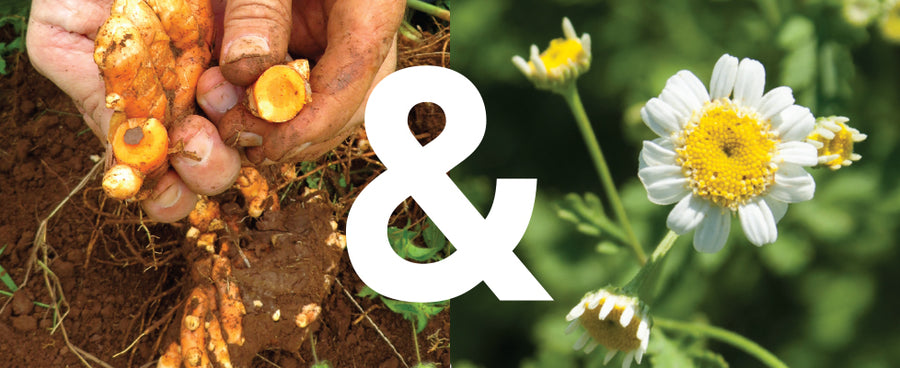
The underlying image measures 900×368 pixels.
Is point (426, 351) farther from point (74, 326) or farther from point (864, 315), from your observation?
point (864, 315)

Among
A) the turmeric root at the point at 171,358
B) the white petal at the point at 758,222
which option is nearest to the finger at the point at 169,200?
the turmeric root at the point at 171,358

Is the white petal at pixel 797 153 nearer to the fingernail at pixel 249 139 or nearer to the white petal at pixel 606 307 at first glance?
the white petal at pixel 606 307

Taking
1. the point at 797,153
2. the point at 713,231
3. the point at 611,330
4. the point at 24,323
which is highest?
the point at 797,153

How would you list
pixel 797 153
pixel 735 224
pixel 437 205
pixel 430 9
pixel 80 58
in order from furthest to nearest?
pixel 430 9, pixel 437 205, pixel 80 58, pixel 735 224, pixel 797 153

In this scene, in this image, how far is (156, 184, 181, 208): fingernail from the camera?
1092 millimetres

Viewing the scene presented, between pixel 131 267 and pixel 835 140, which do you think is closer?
pixel 835 140

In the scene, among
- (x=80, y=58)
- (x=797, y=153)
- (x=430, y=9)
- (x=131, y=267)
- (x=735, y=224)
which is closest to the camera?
(x=797, y=153)

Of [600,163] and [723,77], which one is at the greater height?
[723,77]

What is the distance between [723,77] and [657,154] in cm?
12

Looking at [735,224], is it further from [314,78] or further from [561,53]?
[314,78]

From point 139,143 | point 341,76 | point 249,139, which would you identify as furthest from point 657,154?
point 139,143

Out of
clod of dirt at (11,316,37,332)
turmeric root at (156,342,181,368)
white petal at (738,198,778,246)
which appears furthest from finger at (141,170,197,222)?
white petal at (738,198,778,246)

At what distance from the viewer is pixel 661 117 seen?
3.18 feet

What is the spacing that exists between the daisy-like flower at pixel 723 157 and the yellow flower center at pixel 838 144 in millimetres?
30
